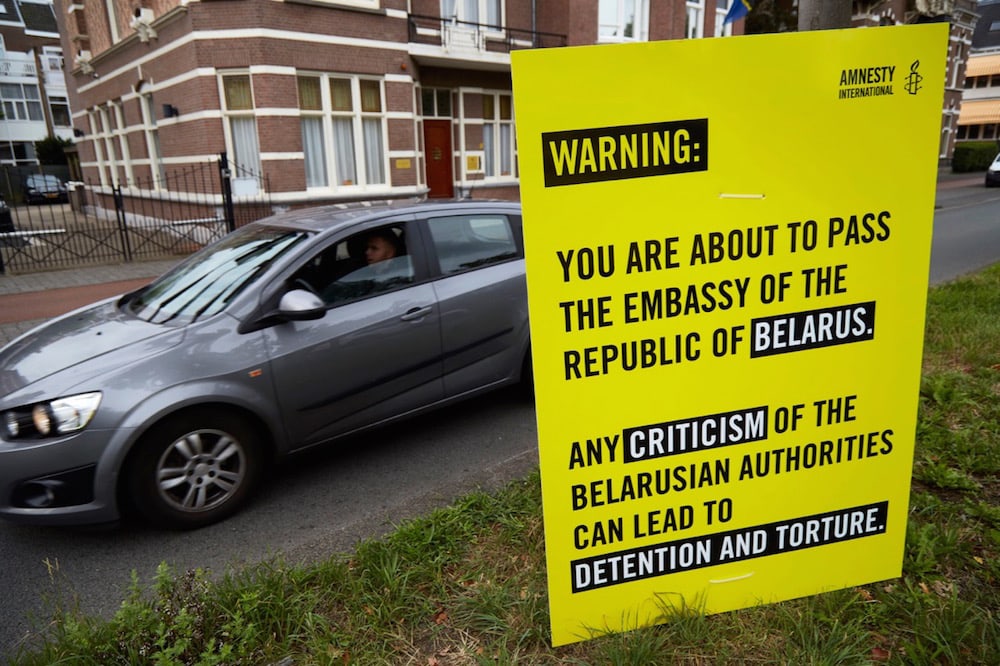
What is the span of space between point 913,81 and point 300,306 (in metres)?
2.98

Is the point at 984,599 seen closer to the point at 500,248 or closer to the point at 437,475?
the point at 437,475

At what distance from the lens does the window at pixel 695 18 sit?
23.3 meters

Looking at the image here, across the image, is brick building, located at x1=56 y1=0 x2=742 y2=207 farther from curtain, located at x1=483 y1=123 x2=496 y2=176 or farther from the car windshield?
the car windshield

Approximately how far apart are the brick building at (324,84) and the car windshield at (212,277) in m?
11.3

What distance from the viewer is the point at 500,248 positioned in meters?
4.93

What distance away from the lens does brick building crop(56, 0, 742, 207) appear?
1466 centimetres

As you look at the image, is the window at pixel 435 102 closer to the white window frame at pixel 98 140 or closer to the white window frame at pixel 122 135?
the white window frame at pixel 122 135

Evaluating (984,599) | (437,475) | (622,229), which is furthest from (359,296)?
(984,599)

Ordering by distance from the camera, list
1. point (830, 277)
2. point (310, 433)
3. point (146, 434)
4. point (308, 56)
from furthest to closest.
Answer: point (308, 56) → point (310, 433) → point (146, 434) → point (830, 277)

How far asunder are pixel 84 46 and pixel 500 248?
23.0 metres

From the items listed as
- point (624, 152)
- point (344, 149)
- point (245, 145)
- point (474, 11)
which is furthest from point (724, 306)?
point (474, 11)

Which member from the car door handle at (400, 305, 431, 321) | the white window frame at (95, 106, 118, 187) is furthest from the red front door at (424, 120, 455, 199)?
the car door handle at (400, 305, 431, 321)

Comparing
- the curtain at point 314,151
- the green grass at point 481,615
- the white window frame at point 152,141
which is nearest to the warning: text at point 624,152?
the green grass at point 481,615

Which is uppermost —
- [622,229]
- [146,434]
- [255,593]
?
[622,229]
